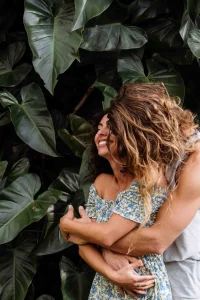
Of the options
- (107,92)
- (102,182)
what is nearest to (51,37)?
(107,92)

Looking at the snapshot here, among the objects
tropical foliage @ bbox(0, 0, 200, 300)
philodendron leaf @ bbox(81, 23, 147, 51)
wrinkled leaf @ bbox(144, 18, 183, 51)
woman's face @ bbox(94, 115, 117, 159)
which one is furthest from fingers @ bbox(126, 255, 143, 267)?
wrinkled leaf @ bbox(144, 18, 183, 51)

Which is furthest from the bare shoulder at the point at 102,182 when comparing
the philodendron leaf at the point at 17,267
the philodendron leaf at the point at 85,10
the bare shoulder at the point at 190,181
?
the philodendron leaf at the point at 17,267

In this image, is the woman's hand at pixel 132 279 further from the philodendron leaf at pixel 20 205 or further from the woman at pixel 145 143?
the philodendron leaf at pixel 20 205

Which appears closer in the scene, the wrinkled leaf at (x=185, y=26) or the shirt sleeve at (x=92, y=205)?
the shirt sleeve at (x=92, y=205)

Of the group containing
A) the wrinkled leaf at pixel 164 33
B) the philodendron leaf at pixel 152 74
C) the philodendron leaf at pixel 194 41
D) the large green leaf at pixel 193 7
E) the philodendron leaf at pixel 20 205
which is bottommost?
the philodendron leaf at pixel 20 205

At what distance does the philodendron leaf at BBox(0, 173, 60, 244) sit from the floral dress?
296 millimetres

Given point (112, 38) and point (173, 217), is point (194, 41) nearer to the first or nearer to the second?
point (112, 38)

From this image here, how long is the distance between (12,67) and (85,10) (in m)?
0.48

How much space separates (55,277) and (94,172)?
752mm

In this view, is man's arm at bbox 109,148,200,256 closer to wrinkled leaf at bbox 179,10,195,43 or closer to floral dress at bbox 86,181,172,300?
floral dress at bbox 86,181,172,300

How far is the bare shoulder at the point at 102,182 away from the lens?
1286 millimetres

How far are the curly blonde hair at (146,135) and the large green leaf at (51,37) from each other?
0.37m

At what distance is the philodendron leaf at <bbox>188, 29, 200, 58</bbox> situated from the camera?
162 cm

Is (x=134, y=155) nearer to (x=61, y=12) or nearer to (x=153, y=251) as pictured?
(x=153, y=251)
